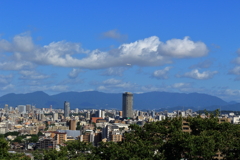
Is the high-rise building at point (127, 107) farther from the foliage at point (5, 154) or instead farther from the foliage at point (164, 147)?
the foliage at point (5, 154)

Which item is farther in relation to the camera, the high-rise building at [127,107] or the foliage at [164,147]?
the high-rise building at [127,107]

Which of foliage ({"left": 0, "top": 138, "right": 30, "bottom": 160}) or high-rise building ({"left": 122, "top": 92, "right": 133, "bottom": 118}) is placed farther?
high-rise building ({"left": 122, "top": 92, "right": 133, "bottom": 118})

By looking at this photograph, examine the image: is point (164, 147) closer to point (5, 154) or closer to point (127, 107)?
point (5, 154)

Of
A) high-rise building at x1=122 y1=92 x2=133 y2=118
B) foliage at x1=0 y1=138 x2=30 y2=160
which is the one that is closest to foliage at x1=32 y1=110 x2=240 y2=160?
foliage at x1=0 y1=138 x2=30 y2=160

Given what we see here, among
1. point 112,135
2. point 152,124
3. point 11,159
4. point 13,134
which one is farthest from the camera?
point 13,134

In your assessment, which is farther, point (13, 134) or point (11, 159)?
point (13, 134)

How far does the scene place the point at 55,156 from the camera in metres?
18.3

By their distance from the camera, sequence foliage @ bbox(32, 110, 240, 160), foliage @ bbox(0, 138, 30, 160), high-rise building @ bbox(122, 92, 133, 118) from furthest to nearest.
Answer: high-rise building @ bbox(122, 92, 133, 118), foliage @ bbox(32, 110, 240, 160), foliage @ bbox(0, 138, 30, 160)

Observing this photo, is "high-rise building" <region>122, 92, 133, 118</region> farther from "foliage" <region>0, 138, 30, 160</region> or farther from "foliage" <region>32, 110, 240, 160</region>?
"foliage" <region>0, 138, 30, 160</region>

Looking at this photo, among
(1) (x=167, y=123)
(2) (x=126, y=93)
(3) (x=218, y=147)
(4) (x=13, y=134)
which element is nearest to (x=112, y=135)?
(4) (x=13, y=134)

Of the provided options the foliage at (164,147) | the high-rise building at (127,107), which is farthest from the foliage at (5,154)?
the high-rise building at (127,107)

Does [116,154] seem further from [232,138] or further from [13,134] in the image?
[13,134]

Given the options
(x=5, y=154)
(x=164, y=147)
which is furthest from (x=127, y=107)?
(x=5, y=154)

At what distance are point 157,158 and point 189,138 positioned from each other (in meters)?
1.61
